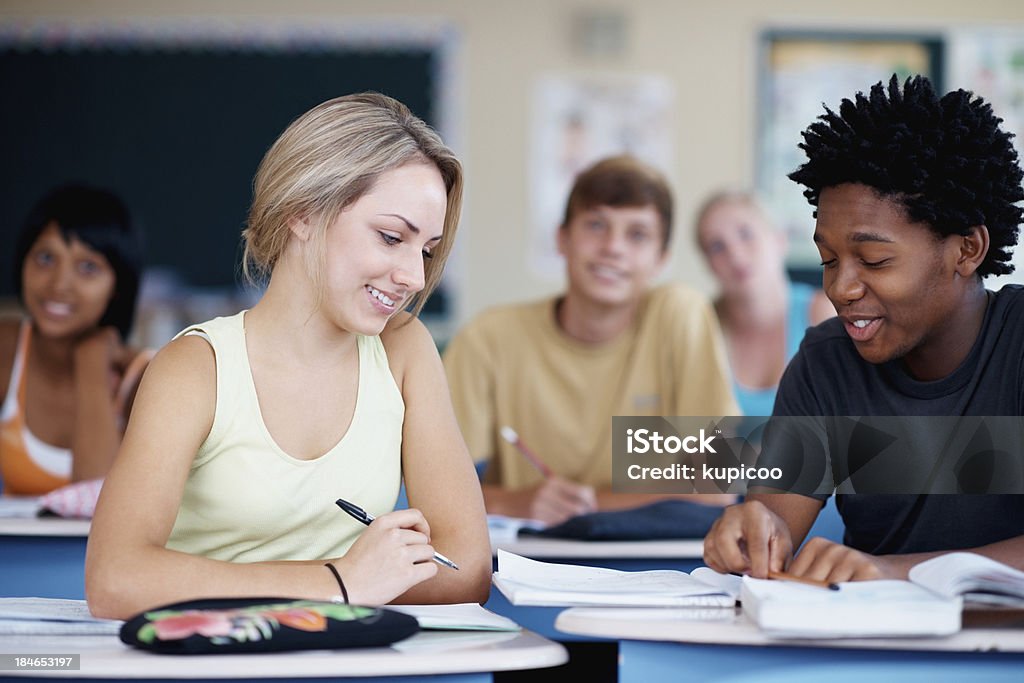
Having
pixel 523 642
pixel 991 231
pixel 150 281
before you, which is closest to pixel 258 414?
pixel 523 642

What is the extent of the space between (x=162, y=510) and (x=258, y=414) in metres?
0.20

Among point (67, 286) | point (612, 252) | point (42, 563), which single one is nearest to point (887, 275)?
point (612, 252)

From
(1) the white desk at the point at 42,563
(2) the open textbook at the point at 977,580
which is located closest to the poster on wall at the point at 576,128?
(1) the white desk at the point at 42,563

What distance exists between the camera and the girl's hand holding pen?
1280mm

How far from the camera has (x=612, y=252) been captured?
2729mm

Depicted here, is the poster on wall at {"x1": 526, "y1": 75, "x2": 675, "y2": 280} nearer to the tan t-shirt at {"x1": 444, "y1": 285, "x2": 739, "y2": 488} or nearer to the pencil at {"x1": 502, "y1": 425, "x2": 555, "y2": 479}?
the tan t-shirt at {"x1": 444, "y1": 285, "x2": 739, "y2": 488}

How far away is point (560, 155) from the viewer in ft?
17.0

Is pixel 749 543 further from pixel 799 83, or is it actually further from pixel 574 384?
pixel 799 83

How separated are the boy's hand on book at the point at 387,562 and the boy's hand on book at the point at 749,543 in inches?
13.5

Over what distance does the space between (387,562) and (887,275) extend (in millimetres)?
744

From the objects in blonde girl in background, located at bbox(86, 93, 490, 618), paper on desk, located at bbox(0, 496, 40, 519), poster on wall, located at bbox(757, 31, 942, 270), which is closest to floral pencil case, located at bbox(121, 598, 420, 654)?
blonde girl in background, located at bbox(86, 93, 490, 618)

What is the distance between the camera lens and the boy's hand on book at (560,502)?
2.36 metres

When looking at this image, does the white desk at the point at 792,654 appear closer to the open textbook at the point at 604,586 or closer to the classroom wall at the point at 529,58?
the open textbook at the point at 604,586

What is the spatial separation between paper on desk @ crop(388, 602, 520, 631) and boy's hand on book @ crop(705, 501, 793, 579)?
0.30m
